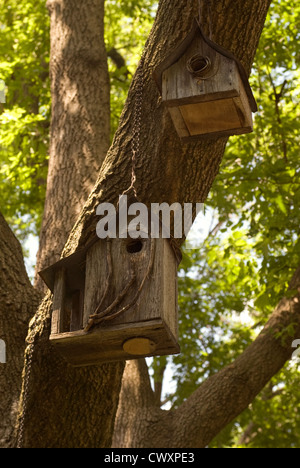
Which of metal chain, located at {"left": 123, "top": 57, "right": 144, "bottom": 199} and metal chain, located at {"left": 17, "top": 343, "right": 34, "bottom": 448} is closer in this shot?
metal chain, located at {"left": 123, "top": 57, "right": 144, "bottom": 199}

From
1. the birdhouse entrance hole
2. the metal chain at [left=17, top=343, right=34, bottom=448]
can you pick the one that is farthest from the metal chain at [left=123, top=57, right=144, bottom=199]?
the metal chain at [left=17, top=343, right=34, bottom=448]

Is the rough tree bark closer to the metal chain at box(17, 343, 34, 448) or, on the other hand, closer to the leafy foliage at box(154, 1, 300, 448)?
the metal chain at box(17, 343, 34, 448)

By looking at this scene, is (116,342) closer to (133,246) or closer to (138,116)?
(133,246)

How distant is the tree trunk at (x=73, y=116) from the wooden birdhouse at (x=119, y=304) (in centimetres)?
156

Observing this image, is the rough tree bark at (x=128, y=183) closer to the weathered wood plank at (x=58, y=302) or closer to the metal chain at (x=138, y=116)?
the metal chain at (x=138, y=116)

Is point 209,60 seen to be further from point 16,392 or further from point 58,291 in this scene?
point 16,392

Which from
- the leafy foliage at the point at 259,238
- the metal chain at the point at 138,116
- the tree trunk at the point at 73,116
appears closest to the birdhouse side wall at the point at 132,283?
the metal chain at the point at 138,116

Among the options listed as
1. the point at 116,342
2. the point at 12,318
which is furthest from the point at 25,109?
→ the point at 116,342

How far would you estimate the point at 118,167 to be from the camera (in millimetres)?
3742

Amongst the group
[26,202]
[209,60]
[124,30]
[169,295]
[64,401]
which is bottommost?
[64,401]

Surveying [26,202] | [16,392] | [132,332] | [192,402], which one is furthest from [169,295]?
[26,202]

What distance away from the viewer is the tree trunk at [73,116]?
5109mm

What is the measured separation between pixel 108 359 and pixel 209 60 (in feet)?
5.00

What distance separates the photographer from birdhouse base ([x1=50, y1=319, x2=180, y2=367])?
2.97m
